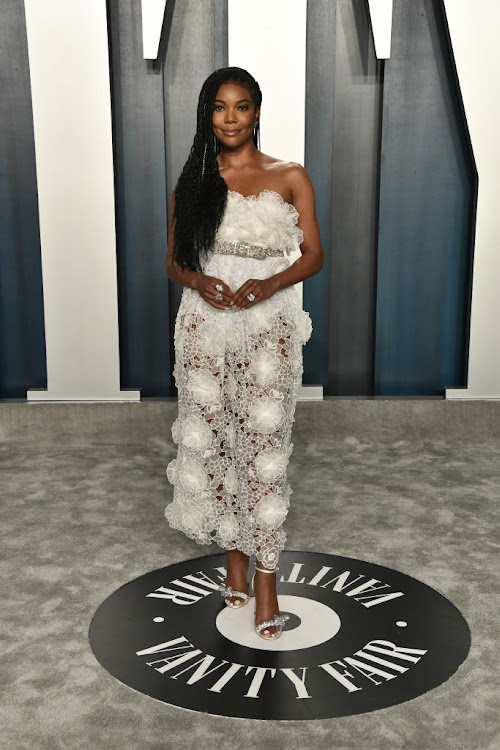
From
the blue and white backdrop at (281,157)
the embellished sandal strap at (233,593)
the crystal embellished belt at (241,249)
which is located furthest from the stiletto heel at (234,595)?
the blue and white backdrop at (281,157)

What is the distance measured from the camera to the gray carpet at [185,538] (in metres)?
1.97

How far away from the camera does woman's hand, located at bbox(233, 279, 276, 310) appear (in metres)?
2.24

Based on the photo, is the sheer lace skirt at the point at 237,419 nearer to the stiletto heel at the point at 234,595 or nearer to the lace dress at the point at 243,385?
the lace dress at the point at 243,385

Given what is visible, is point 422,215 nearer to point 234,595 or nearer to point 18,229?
point 18,229

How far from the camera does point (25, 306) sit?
15.0ft

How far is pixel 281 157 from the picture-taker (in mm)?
4336

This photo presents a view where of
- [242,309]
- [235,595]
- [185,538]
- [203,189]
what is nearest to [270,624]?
[235,595]

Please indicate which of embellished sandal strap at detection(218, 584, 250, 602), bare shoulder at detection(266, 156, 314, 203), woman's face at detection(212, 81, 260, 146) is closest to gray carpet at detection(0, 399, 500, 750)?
embellished sandal strap at detection(218, 584, 250, 602)

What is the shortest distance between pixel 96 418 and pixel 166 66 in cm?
197

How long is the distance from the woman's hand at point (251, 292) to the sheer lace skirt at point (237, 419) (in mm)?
78

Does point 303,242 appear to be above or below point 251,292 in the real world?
above

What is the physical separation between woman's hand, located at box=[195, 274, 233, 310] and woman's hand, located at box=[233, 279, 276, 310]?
0.02 metres

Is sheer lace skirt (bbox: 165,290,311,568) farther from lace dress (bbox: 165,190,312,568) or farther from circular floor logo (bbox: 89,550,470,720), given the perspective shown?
circular floor logo (bbox: 89,550,470,720)

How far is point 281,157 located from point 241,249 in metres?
2.18
